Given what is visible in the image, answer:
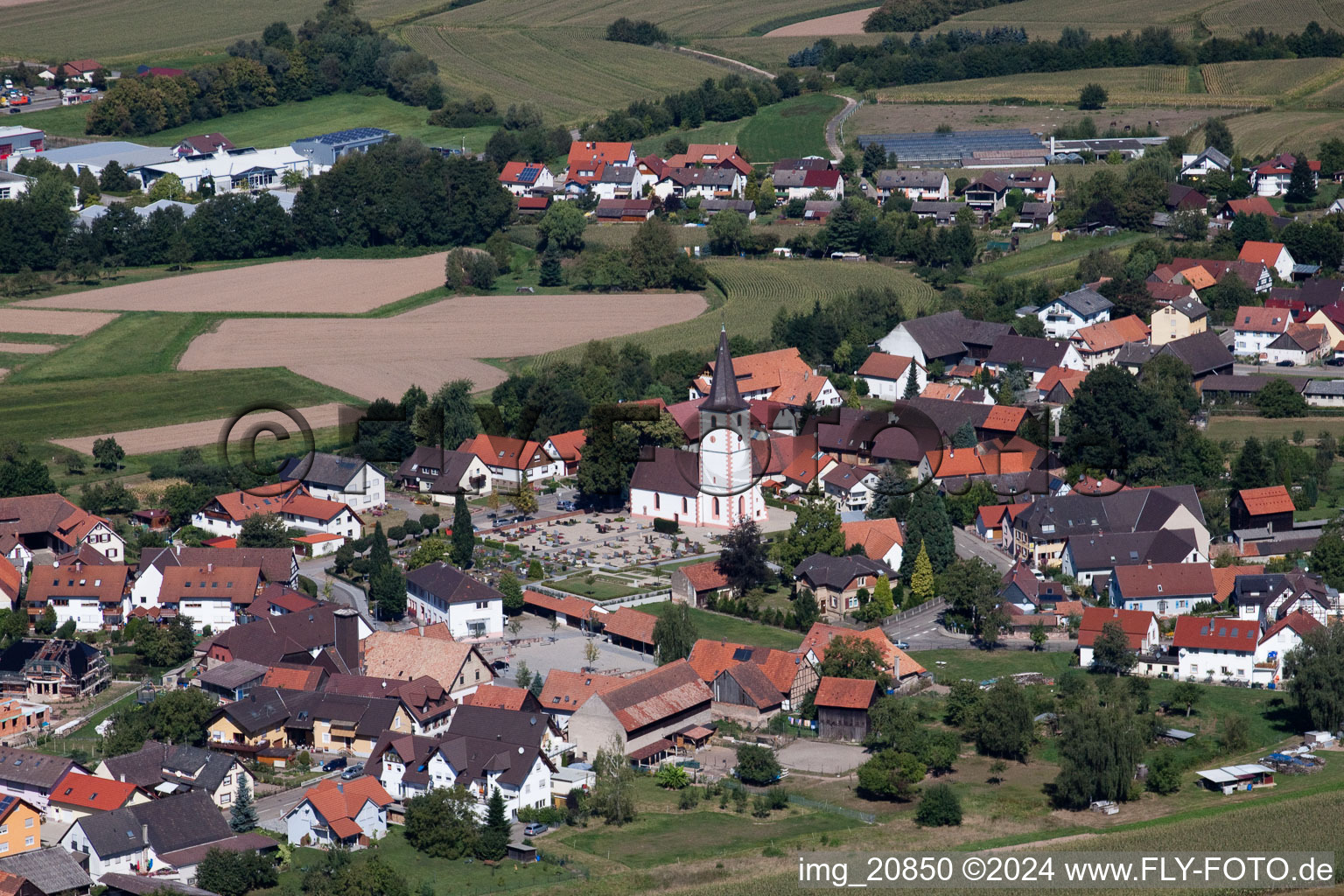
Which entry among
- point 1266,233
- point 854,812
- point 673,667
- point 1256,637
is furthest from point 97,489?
point 1266,233

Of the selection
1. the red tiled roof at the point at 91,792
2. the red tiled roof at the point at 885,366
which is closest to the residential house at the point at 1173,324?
the red tiled roof at the point at 885,366

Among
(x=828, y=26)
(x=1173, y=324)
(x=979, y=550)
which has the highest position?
(x=828, y=26)

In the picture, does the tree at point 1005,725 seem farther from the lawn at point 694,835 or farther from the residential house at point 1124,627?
the residential house at point 1124,627

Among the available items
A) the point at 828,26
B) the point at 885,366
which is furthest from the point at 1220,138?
the point at 828,26

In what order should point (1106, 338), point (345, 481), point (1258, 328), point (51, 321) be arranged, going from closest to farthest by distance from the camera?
point (345, 481) → point (1106, 338) → point (1258, 328) → point (51, 321)

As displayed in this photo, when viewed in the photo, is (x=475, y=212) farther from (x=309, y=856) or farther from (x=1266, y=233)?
(x=309, y=856)

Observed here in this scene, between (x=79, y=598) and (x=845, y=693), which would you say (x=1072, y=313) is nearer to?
(x=845, y=693)
